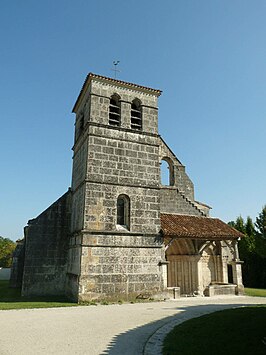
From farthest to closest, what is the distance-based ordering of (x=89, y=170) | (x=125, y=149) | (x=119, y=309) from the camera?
1. (x=125, y=149)
2. (x=89, y=170)
3. (x=119, y=309)

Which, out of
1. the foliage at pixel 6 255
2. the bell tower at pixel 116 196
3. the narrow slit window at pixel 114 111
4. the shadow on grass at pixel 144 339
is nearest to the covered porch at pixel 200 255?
the bell tower at pixel 116 196

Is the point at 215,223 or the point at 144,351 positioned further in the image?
the point at 215,223

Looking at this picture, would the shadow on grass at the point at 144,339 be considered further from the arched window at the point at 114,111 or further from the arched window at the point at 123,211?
the arched window at the point at 114,111

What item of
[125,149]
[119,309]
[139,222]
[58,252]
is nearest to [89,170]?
[125,149]

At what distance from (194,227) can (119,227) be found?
192 inches

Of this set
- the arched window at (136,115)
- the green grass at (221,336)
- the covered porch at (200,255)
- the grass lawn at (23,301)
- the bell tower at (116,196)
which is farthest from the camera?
the arched window at (136,115)

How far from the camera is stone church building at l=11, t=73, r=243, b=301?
1442 cm

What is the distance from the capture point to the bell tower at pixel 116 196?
14.2 metres

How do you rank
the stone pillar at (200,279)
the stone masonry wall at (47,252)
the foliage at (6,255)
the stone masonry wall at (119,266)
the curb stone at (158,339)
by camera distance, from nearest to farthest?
the curb stone at (158,339)
the stone masonry wall at (119,266)
the stone masonry wall at (47,252)
the stone pillar at (200,279)
the foliage at (6,255)

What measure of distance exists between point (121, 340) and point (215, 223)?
1294 centimetres

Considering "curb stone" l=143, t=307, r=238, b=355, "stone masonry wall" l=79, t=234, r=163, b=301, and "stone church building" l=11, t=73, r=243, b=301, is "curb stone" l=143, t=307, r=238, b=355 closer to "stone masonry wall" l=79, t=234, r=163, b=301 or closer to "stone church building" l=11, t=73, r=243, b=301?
"stone masonry wall" l=79, t=234, r=163, b=301

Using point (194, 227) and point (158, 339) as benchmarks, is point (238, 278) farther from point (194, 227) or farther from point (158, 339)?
point (158, 339)

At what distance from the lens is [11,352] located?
634 cm

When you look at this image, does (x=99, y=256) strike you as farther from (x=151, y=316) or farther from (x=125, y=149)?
(x=125, y=149)
